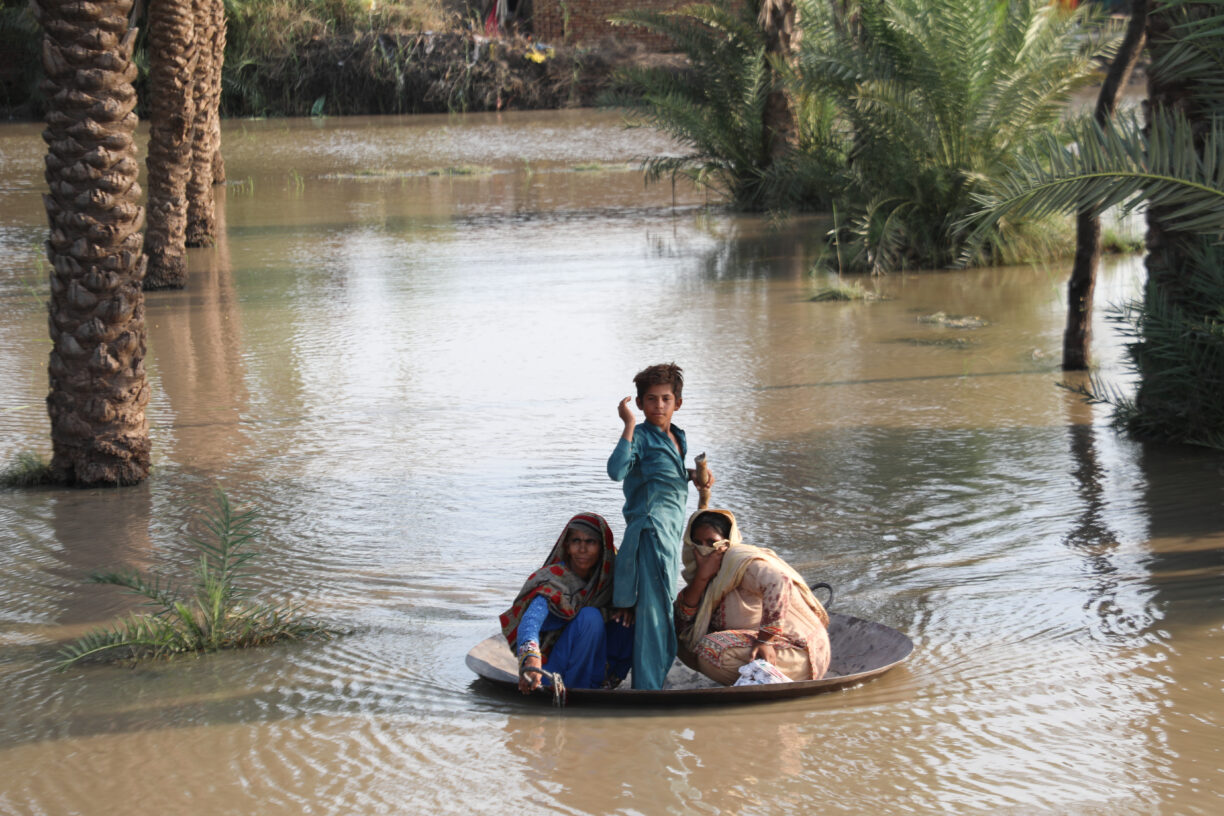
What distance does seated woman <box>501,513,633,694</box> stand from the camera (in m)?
4.39

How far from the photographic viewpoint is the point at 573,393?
8.76 meters

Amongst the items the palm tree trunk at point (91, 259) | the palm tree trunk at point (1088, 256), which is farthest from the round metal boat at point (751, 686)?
the palm tree trunk at point (1088, 256)

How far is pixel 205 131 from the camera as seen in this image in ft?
48.8

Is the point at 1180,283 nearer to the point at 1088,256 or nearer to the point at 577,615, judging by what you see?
the point at 1088,256

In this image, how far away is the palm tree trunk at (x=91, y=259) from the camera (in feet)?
23.2

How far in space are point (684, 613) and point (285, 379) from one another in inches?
216

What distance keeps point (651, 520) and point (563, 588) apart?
38 cm

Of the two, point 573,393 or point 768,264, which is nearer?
point 573,393

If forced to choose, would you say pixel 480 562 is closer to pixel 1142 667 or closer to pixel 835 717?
pixel 835 717

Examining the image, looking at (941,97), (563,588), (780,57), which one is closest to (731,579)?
(563,588)

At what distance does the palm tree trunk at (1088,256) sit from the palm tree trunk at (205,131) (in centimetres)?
936

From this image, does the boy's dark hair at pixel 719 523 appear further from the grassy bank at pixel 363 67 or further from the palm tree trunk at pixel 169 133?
the grassy bank at pixel 363 67

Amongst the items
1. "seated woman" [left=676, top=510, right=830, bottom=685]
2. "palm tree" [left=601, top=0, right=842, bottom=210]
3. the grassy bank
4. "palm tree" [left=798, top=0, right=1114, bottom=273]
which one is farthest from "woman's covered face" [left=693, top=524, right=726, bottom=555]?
the grassy bank

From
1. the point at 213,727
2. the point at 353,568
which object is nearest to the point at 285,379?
the point at 353,568
